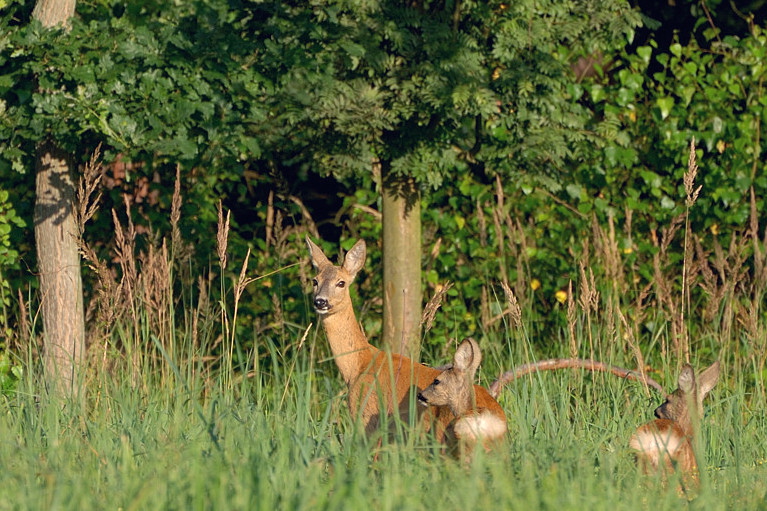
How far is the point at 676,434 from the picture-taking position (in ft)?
14.3

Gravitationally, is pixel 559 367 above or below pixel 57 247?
below

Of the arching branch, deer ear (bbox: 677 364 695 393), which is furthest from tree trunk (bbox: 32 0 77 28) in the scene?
deer ear (bbox: 677 364 695 393)

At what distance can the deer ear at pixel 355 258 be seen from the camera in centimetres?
639

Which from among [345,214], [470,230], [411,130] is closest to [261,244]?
[345,214]

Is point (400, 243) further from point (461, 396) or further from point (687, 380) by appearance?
point (687, 380)

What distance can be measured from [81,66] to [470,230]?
378 cm

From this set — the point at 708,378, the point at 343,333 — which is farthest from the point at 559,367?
the point at 343,333

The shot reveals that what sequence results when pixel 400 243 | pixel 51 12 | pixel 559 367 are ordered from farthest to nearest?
pixel 400 243, pixel 51 12, pixel 559 367

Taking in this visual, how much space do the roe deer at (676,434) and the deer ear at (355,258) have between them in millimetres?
2251

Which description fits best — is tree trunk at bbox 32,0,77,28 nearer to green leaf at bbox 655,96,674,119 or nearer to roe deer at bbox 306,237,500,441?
roe deer at bbox 306,237,500,441

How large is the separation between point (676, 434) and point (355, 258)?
2.54 meters

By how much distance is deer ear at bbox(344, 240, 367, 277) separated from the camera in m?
6.39

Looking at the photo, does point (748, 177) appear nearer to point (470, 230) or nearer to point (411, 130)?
point (470, 230)

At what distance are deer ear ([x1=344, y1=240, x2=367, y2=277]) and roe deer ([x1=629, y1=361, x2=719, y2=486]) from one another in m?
2.25
